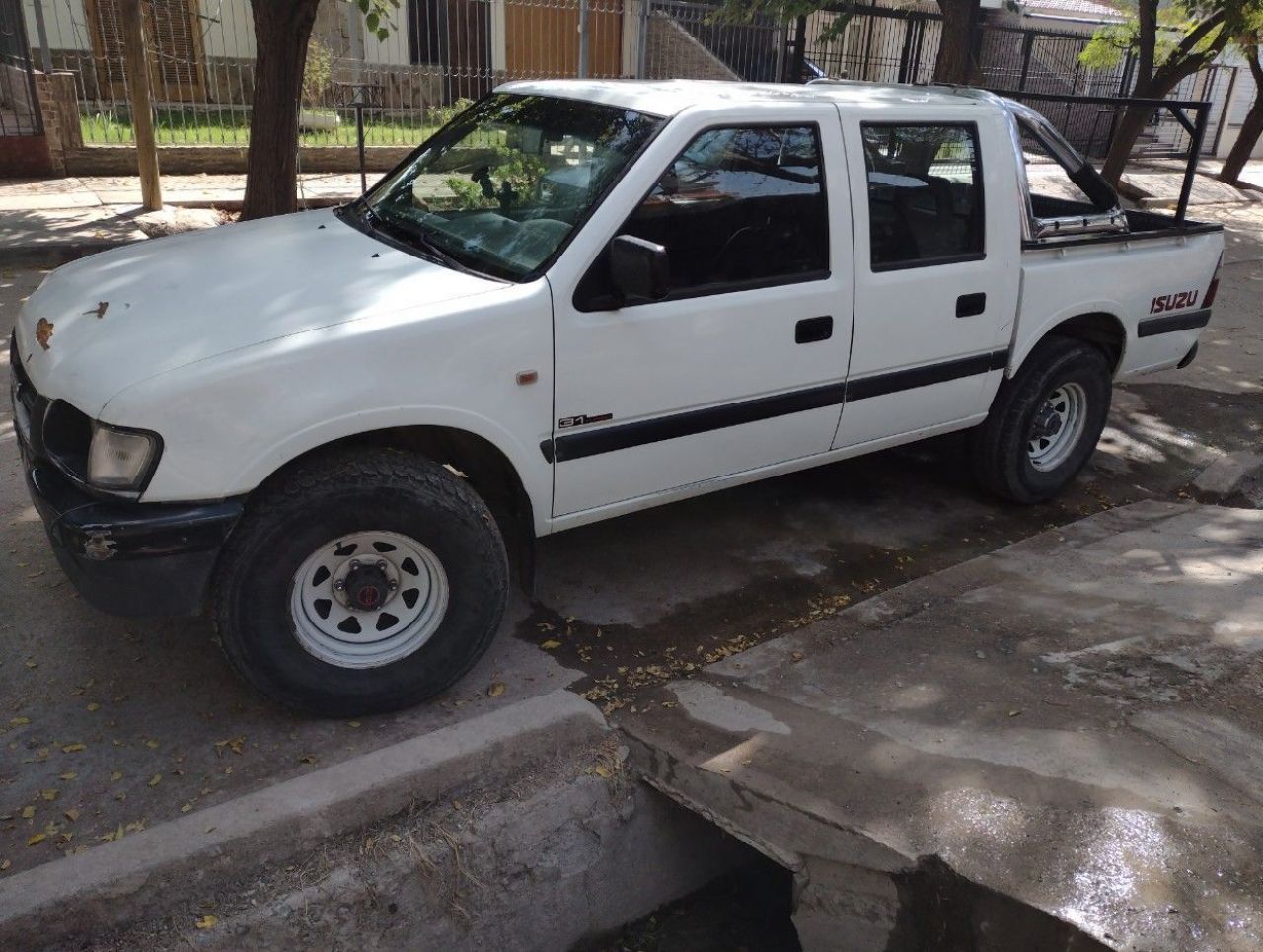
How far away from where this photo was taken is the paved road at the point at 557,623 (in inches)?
126

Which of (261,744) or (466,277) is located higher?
(466,277)

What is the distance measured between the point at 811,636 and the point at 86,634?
2.64 metres

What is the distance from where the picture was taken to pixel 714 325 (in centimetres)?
381

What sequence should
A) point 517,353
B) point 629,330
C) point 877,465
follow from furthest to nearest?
point 877,465, point 629,330, point 517,353

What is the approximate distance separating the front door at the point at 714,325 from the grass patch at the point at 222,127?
10064 mm

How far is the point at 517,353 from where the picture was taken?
3.38m

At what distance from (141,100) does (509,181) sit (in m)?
7.13

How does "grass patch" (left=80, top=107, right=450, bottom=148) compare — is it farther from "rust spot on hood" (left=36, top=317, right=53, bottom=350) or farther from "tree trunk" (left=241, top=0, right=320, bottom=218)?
"rust spot on hood" (left=36, top=317, right=53, bottom=350)

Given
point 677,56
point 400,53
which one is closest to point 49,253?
point 400,53

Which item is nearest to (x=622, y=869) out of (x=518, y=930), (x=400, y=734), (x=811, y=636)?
(x=518, y=930)

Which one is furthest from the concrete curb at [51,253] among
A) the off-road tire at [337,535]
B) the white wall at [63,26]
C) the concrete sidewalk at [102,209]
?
the white wall at [63,26]

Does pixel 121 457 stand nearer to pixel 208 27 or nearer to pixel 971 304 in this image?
pixel 971 304

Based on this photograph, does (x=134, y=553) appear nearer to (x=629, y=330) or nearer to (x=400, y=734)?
(x=400, y=734)

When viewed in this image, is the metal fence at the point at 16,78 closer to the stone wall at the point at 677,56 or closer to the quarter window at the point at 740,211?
the stone wall at the point at 677,56
